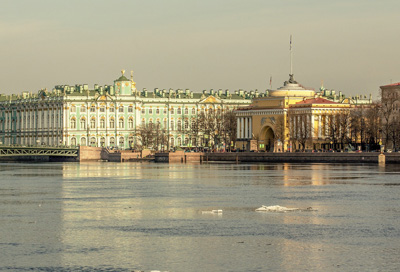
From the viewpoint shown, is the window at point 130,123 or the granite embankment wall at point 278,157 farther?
the window at point 130,123

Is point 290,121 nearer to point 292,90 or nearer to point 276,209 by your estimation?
point 292,90

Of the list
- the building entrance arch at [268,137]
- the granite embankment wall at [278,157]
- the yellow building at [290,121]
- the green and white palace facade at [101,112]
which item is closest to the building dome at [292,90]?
the yellow building at [290,121]

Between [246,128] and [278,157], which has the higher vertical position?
[246,128]

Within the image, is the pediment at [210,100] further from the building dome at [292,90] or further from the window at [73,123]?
the building dome at [292,90]

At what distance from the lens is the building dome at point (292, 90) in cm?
12357

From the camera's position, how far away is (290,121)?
120250 mm

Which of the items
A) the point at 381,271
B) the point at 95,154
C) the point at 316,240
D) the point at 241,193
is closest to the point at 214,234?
the point at 316,240

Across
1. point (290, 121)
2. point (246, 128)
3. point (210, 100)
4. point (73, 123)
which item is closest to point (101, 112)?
point (73, 123)

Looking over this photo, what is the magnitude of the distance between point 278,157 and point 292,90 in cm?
2358

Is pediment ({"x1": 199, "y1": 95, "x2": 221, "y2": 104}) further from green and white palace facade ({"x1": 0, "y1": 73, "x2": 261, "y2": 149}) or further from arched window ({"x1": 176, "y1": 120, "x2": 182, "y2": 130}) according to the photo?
arched window ({"x1": 176, "y1": 120, "x2": 182, "y2": 130})

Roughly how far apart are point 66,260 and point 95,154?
Result: 96663 millimetres

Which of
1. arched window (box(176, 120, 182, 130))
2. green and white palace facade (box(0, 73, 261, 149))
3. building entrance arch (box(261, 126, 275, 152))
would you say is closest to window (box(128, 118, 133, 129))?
green and white palace facade (box(0, 73, 261, 149))

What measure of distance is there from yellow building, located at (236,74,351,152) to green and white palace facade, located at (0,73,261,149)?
62.1 feet

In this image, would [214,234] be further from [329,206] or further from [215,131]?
[215,131]
